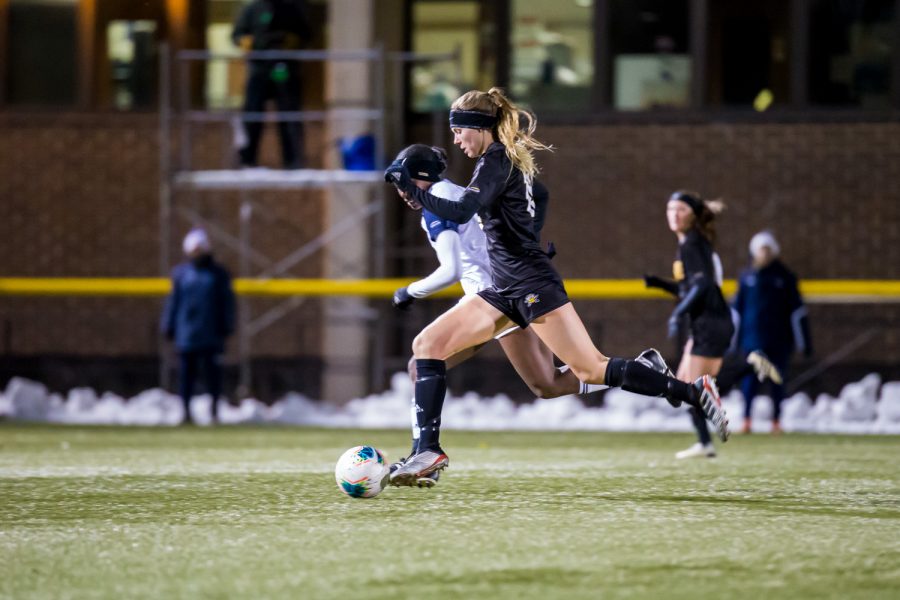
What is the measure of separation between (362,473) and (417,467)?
→ 0.94 feet

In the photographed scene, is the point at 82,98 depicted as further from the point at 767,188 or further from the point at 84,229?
the point at 767,188

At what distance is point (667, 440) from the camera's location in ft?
46.8

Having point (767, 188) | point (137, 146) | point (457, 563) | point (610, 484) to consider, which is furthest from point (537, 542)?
point (137, 146)

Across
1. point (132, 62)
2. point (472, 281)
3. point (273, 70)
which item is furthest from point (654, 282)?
point (132, 62)

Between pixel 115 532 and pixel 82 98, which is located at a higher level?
pixel 82 98

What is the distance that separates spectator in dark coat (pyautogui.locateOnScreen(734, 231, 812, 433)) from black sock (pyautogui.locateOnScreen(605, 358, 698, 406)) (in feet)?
25.8

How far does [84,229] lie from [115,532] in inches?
532

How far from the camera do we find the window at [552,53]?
1917 centimetres

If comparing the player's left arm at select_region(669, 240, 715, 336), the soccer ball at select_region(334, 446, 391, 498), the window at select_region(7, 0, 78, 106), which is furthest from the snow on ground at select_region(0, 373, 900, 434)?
the soccer ball at select_region(334, 446, 391, 498)

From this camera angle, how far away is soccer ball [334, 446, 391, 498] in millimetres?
7996

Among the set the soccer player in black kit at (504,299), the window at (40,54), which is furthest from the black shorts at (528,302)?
the window at (40,54)

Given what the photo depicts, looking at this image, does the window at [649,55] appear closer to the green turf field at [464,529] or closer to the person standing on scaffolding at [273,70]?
the person standing on scaffolding at [273,70]

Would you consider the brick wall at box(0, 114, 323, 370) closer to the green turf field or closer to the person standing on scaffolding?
the person standing on scaffolding

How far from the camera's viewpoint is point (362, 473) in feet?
26.2
